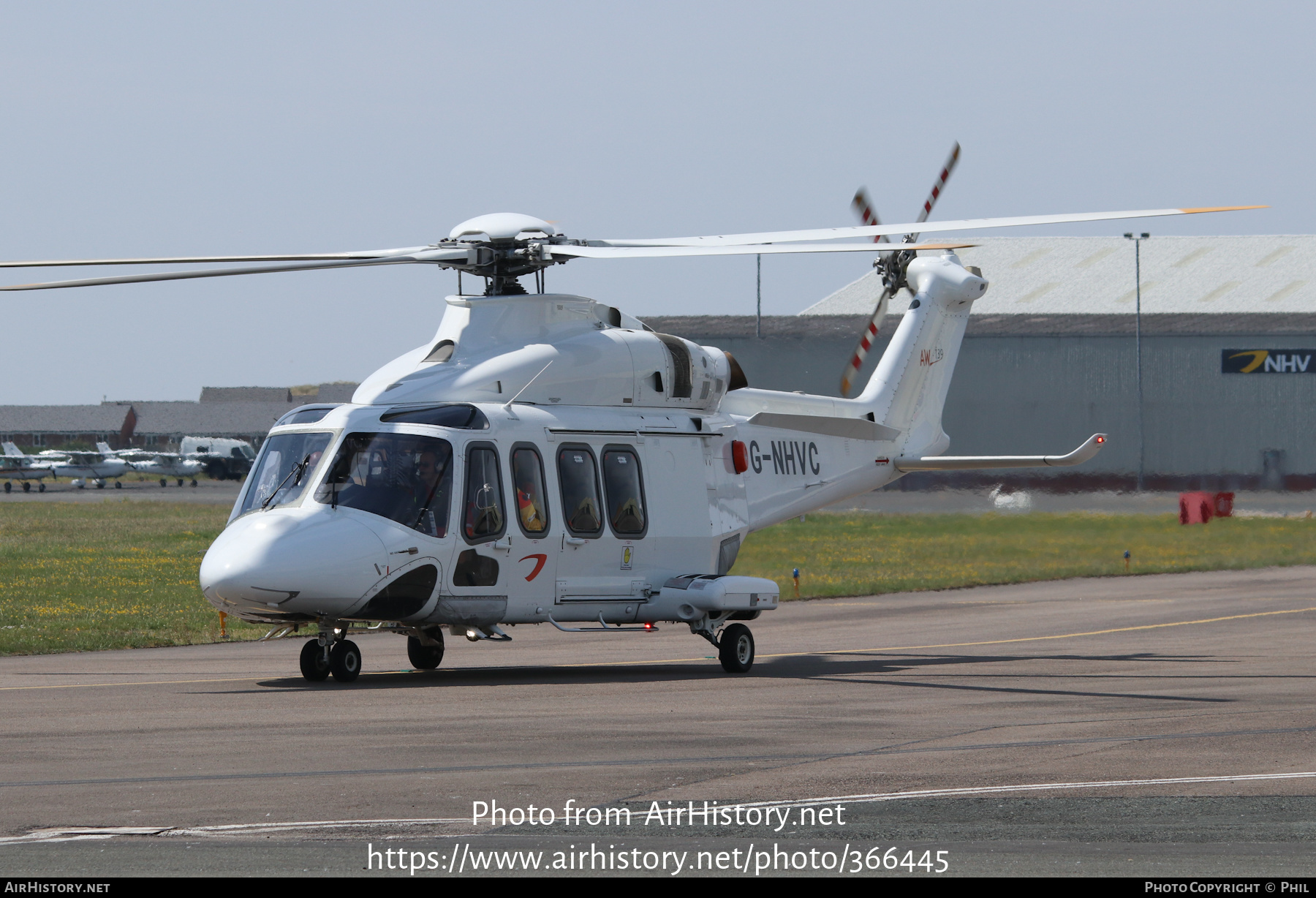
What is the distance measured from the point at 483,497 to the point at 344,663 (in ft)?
6.97

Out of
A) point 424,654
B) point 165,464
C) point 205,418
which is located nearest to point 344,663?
point 424,654

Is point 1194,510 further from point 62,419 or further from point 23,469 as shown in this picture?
point 62,419

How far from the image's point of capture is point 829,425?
67.7ft

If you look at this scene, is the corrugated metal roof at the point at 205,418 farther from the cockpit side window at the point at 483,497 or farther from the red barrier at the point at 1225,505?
the cockpit side window at the point at 483,497

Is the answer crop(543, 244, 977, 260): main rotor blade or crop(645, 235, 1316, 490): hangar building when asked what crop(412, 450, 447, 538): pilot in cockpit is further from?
crop(645, 235, 1316, 490): hangar building

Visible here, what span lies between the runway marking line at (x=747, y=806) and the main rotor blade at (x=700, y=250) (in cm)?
498

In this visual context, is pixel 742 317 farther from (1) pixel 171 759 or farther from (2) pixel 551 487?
(1) pixel 171 759

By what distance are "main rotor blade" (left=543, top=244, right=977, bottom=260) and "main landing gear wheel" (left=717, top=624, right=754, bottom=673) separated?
422 cm

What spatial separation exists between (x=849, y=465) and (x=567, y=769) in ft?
37.9

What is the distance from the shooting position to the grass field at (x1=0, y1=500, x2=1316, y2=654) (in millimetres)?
23250

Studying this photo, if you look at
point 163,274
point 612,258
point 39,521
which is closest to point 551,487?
point 612,258

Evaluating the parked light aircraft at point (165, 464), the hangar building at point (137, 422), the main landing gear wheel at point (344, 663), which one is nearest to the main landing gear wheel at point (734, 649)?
the main landing gear wheel at point (344, 663)

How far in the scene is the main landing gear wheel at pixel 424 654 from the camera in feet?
56.7

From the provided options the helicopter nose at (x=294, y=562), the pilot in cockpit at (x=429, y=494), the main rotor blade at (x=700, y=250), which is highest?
the main rotor blade at (x=700, y=250)
